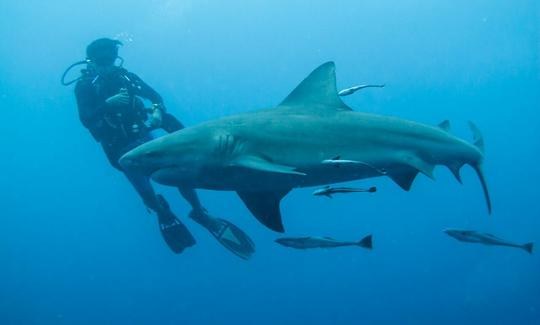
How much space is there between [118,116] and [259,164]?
5.04 meters

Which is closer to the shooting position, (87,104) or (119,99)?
(119,99)

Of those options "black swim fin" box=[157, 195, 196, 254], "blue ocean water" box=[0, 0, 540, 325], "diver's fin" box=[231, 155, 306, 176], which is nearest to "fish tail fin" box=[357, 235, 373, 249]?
"diver's fin" box=[231, 155, 306, 176]

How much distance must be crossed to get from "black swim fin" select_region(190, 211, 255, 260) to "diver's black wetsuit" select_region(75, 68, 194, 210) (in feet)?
1.97

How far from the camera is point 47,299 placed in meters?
76.1

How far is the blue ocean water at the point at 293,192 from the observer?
3650 cm

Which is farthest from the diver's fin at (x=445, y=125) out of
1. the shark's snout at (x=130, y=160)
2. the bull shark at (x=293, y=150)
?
the shark's snout at (x=130, y=160)

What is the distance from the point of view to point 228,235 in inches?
372

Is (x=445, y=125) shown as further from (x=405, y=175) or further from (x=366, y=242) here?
(x=366, y=242)

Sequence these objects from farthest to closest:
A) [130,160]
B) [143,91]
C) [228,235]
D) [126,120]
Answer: [228,235] < [143,91] < [126,120] < [130,160]

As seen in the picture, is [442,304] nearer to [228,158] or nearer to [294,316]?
[294,316]

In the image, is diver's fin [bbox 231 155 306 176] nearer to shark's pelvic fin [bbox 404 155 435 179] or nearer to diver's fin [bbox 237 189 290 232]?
diver's fin [bbox 237 189 290 232]

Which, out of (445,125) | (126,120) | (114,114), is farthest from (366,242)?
(114,114)

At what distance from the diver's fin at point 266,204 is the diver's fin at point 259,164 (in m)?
0.83

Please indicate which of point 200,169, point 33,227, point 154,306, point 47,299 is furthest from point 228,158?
point 33,227
